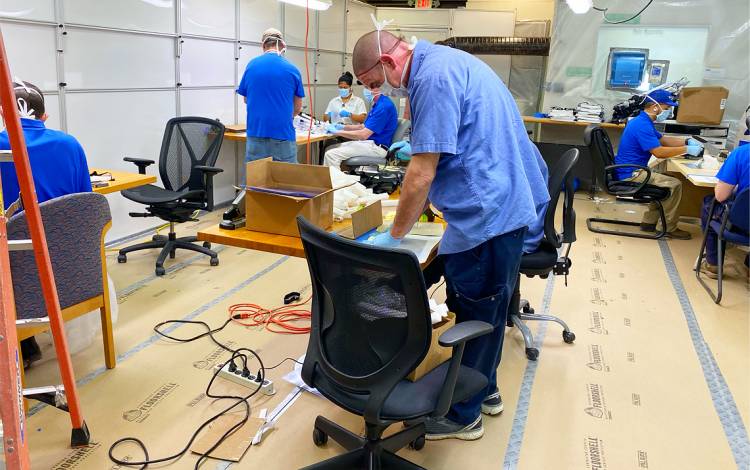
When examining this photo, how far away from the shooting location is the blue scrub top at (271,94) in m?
4.25

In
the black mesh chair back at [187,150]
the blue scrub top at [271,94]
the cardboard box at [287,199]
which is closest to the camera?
the cardboard box at [287,199]

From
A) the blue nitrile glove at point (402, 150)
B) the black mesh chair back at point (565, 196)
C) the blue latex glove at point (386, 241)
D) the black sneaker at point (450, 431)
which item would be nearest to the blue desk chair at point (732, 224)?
the black mesh chair back at point (565, 196)

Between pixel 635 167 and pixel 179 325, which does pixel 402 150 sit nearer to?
pixel 179 325

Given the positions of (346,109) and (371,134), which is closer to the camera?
(371,134)

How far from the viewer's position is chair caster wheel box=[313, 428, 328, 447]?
2.11 meters

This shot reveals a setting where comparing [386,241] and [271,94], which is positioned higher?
[271,94]

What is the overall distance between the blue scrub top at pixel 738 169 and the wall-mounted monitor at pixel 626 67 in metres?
3.73

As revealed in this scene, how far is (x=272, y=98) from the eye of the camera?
4.29m

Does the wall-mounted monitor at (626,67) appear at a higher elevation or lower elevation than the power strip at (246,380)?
higher

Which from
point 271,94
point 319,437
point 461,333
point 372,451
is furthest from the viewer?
point 271,94

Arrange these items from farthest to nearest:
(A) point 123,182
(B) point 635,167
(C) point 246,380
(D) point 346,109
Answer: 1. (D) point 346,109
2. (B) point 635,167
3. (A) point 123,182
4. (C) point 246,380

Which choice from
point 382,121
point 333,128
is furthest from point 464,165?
point 333,128

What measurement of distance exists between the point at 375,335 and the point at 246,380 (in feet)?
3.61

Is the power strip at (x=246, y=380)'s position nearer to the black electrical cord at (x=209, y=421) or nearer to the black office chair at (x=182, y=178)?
the black electrical cord at (x=209, y=421)
